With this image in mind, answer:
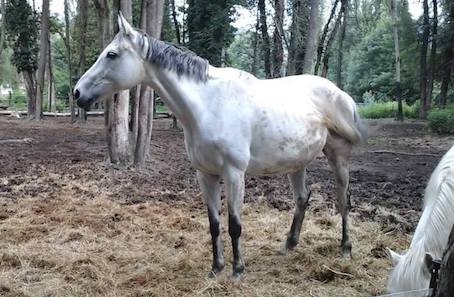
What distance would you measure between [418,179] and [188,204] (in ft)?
12.2

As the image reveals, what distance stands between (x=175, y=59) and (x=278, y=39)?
763cm

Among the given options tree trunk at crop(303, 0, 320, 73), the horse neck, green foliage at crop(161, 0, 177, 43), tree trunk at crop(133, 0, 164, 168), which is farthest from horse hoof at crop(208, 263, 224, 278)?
green foliage at crop(161, 0, 177, 43)

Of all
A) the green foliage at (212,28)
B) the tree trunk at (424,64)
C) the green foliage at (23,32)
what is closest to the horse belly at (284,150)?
the green foliage at (212,28)

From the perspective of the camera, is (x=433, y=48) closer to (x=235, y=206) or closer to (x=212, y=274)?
(x=235, y=206)

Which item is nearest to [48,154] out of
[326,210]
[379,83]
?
[326,210]

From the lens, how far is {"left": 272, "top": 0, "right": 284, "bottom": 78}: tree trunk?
10234mm

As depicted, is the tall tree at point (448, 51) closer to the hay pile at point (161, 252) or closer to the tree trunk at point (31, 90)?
the hay pile at point (161, 252)

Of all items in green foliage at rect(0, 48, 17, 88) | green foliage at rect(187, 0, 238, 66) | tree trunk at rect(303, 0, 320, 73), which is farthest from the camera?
green foliage at rect(0, 48, 17, 88)

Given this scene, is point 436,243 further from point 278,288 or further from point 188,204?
point 188,204

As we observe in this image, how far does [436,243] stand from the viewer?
227 centimetres

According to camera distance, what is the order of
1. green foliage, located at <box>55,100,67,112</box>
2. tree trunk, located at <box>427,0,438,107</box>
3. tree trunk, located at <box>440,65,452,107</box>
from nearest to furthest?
tree trunk, located at <box>427,0,438,107</box>
tree trunk, located at <box>440,65,452,107</box>
green foliage, located at <box>55,100,67,112</box>

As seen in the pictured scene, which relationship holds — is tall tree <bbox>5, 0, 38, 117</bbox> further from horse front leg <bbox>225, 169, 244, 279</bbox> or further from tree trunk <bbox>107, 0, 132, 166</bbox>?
horse front leg <bbox>225, 169, 244, 279</bbox>

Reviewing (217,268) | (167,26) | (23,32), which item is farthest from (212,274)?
(23,32)

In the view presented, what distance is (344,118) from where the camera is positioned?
4.13 metres
